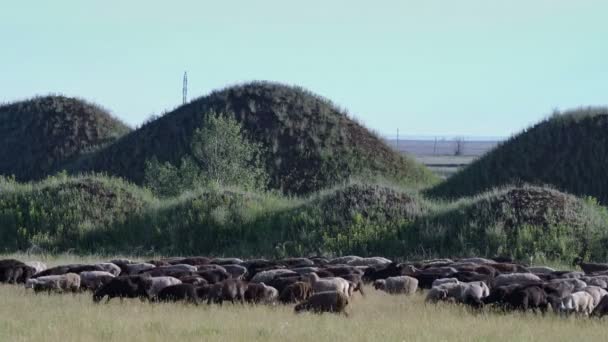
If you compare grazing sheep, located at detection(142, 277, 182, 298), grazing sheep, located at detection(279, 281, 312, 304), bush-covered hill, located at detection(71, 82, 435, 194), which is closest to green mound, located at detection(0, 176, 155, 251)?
grazing sheep, located at detection(142, 277, 182, 298)

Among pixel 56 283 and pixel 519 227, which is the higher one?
pixel 519 227

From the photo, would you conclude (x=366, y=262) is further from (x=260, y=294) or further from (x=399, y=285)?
(x=260, y=294)

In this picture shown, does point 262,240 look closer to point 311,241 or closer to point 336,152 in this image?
point 311,241

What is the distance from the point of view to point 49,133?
64312 millimetres

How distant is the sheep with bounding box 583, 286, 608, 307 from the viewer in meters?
18.2

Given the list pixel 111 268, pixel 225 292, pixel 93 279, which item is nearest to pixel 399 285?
pixel 225 292

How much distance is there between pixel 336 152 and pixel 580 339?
1661 inches

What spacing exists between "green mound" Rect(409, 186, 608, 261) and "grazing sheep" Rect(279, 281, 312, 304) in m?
11.5

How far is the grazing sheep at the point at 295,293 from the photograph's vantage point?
62.7 ft

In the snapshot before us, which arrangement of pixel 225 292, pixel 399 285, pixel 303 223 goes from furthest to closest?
pixel 303 223 < pixel 399 285 < pixel 225 292

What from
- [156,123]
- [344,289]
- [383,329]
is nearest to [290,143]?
[156,123]

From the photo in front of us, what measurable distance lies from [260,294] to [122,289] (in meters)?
2.64

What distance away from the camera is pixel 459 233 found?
30688 mm

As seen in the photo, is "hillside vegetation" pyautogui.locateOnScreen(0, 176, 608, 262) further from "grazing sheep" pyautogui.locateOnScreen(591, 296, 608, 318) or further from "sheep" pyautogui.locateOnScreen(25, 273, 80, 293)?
"grazing sheep" pyautogui.locateOnScreen(591, 296, 608, 318)
